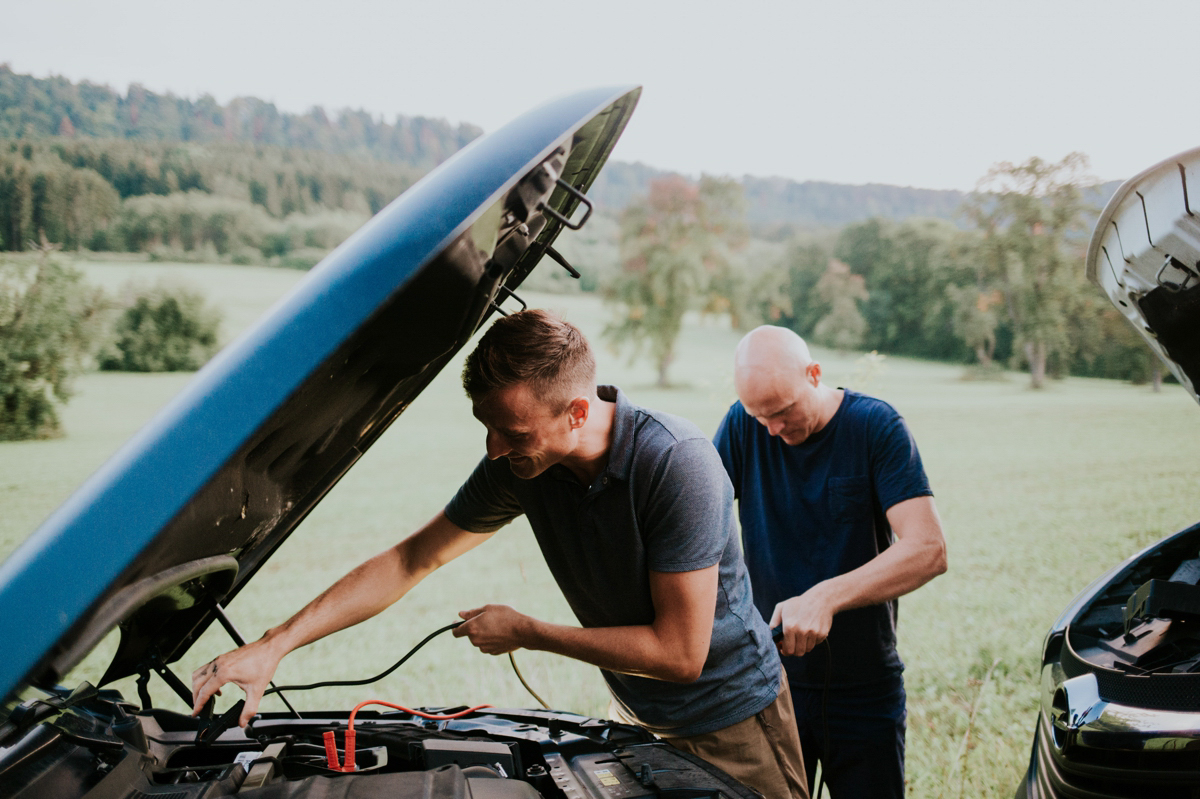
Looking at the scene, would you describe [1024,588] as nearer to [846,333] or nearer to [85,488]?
[85,488]

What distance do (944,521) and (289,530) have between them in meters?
10.7

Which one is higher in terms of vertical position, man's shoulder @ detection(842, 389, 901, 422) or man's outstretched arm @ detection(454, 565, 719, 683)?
man's shoulder @ detection(842, 389, 901, 422)

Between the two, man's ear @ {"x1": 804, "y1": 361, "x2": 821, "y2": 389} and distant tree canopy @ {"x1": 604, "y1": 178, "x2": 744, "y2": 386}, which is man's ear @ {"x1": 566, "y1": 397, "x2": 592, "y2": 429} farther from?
distant tree canopy @ {"x1": 604, "y1": 178, "x2": 744, "y2": 386}

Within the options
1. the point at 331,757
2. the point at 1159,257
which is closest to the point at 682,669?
the point at 331,757

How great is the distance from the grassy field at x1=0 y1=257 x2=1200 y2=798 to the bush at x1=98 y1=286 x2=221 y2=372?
418 mm

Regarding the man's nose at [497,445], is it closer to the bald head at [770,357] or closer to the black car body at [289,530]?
the black car body at [289,530]

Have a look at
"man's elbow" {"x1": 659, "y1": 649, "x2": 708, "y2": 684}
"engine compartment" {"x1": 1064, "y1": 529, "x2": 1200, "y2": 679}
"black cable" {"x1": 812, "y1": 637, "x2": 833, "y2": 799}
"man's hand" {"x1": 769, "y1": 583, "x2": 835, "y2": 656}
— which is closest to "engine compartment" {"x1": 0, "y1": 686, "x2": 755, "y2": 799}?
"man's elbow" {"x1": 659, "y1": 649, "x2": 708, "y2": 684}

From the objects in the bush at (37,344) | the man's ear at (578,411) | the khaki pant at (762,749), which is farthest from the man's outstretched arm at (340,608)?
the bush at (37,344)

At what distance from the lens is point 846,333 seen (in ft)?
73.8

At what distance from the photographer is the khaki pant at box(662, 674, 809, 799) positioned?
1599 millimetres

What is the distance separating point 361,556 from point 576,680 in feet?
15.3

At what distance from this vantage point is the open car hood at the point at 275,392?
29.0 inches

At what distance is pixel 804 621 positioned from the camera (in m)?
1.78

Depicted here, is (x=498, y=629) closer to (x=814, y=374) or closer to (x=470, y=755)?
(x=470, y=755)
